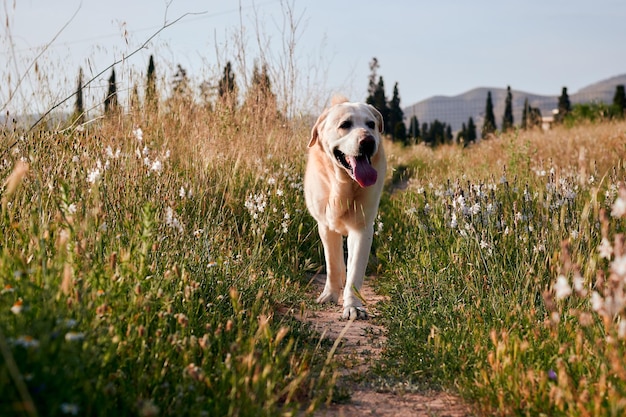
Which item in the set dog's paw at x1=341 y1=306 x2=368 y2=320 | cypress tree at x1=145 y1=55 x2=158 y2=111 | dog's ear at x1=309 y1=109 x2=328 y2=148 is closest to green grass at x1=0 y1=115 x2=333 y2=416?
dog's paw at x1=341 y1=306 x2=368 y2=320

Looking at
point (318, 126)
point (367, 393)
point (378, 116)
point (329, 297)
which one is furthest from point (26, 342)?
point (378, 116)

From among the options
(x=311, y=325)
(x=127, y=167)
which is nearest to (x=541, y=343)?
(x=311, y=325)

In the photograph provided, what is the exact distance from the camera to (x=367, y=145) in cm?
422

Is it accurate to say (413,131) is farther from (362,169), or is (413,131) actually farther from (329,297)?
(362,169)

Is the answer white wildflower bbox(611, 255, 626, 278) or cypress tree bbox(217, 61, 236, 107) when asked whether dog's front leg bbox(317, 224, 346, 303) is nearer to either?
white wildflower bbox(611, 255, 626, 278)

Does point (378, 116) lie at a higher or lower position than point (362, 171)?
higher

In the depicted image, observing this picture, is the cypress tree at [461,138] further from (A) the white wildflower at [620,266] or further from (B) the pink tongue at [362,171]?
(A) the white wildflower at [620,266]

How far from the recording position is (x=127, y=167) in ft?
12.9

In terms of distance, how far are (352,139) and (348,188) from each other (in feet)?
→ 1.43

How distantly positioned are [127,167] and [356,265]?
5.90 feet

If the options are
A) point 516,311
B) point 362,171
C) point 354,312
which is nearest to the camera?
point 516,311

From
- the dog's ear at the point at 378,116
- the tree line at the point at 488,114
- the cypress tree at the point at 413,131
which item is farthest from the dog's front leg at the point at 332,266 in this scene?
the cypress tree at the point at 413,131

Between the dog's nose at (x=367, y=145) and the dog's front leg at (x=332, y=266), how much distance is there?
2.62ft

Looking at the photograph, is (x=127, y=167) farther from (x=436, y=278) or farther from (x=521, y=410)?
(x=521, y=410)
